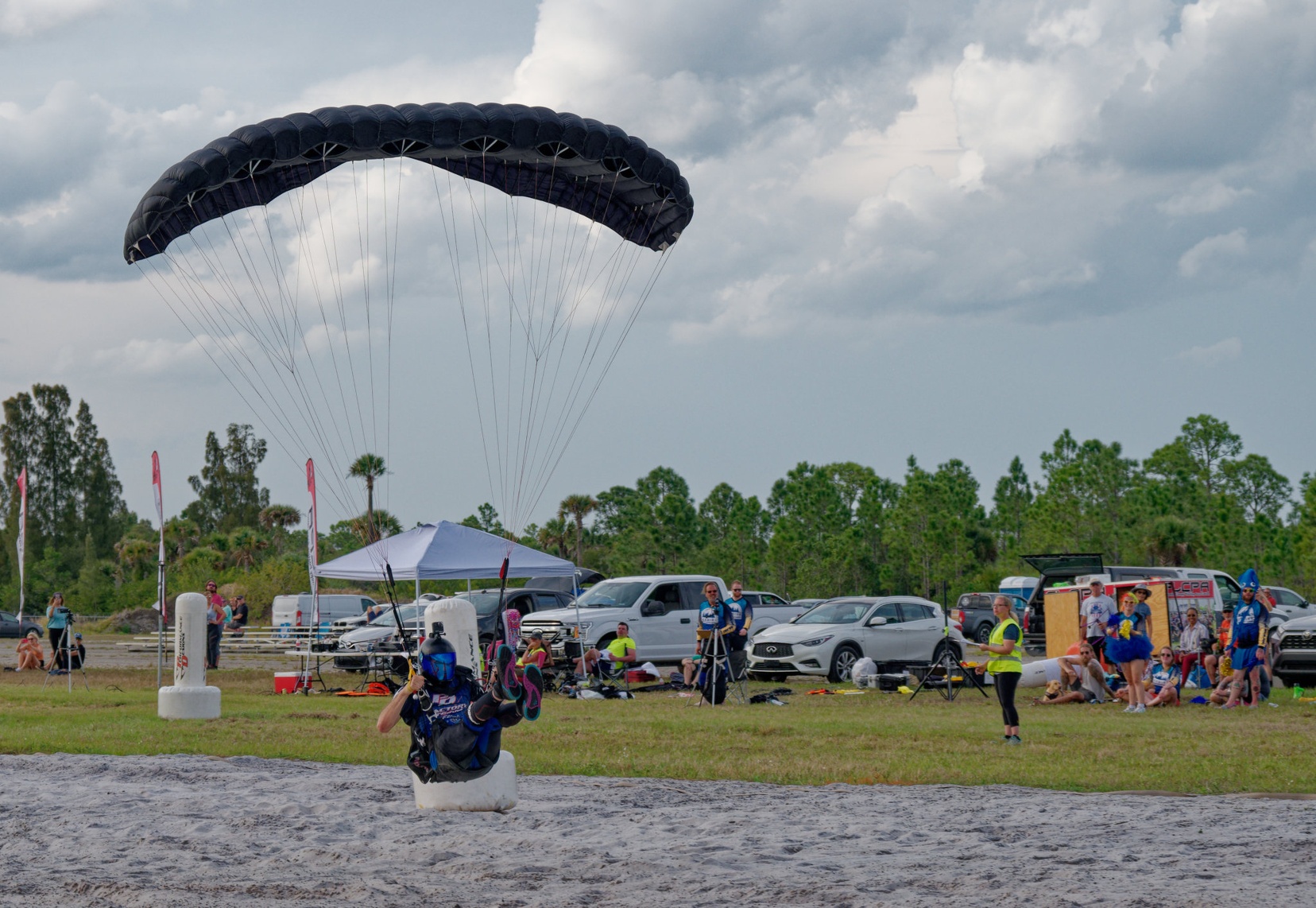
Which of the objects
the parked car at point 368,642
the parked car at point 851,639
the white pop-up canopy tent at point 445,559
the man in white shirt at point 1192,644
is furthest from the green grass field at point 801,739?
the parked car at point 368,642

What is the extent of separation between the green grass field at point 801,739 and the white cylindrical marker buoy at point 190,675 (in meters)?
0.31

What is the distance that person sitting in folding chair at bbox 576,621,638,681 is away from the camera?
19.9 metres

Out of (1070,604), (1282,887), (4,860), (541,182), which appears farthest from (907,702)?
(4,860)

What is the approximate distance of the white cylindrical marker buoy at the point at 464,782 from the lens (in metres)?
8.48

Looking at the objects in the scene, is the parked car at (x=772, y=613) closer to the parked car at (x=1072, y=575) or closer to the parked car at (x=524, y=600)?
the parked car at (x=524, y=600)

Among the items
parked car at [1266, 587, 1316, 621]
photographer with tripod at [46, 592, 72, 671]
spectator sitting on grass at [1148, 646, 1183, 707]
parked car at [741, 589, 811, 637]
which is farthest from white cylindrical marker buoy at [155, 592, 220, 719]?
parked car at [1266, 587, 1316, 621]

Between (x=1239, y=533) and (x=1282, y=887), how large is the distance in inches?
2137

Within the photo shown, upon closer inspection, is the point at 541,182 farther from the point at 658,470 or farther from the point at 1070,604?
the point at 658,470

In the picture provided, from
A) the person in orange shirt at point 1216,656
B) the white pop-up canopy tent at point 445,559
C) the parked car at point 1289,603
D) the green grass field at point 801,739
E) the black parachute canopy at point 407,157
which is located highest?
the black parachute canopy at point 407,157

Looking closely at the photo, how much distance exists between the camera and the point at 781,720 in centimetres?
1481

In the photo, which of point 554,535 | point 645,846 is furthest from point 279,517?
point 645,846

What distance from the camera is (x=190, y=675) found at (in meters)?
15.1

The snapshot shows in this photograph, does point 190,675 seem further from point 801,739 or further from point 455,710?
point 455,710

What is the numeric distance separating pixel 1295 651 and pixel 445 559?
13197 mm
